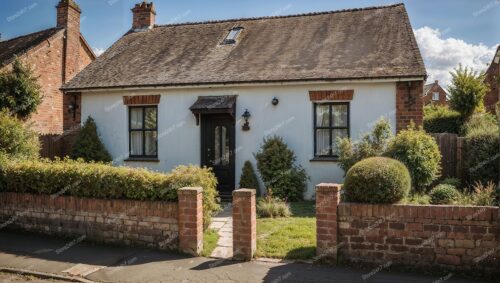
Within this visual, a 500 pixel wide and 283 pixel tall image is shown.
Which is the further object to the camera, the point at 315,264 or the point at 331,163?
the point at 331,163

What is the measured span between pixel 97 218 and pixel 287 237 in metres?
3.30

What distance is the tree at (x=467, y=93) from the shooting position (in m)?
13.8

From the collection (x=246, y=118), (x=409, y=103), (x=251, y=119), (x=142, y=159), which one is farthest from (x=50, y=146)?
(x=409, y=103)

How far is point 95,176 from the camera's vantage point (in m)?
6.95

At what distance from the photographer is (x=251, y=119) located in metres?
11.8

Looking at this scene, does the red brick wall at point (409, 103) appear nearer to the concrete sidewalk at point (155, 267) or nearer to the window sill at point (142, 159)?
the concrete sidewalk at point (155, 267)

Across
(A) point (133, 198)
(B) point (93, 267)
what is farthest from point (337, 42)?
(B) point (93, 267)

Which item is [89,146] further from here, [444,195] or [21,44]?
[444,195]

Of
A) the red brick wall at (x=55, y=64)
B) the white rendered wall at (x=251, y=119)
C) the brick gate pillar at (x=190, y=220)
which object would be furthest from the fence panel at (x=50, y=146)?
the brick gate pillar at (x=190, y=220)

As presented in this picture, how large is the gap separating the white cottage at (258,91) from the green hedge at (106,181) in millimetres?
4861

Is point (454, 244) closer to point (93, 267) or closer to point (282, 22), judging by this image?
point (93, 267)

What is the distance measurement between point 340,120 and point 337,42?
Result: 2952 millimetres

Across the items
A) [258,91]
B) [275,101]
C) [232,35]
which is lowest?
[275,101]

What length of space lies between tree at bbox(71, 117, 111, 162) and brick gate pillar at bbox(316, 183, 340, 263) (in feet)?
29.5
